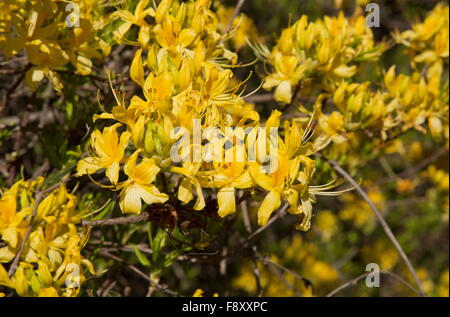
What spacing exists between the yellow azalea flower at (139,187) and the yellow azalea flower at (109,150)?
0.16 ft

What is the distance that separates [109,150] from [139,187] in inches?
6.4

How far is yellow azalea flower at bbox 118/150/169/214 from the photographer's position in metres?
1.77

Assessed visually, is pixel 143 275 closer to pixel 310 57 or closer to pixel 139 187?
pixel 139 187

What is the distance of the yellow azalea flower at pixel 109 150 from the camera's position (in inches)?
71.6

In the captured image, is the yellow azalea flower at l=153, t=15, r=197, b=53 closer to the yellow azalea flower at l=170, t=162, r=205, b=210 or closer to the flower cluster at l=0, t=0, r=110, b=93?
the flower cluster at l=0, t=0, r=110, b=93

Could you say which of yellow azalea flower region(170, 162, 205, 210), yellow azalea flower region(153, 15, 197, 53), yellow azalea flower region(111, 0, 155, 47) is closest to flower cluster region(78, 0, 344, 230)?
yellow azalea flower region(170, 162, 205, 210)

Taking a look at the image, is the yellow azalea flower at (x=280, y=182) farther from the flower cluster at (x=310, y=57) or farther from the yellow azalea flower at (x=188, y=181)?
the flower cluster at (x=310, y=57)

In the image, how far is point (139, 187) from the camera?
1819 millimetres

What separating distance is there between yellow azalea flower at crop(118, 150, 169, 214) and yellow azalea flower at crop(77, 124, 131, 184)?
5 centimetres

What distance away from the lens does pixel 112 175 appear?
1.81 m

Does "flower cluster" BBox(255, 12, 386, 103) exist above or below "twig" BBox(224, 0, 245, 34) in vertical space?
below

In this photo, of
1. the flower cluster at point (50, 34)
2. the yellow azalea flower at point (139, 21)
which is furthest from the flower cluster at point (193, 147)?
the flower cluster at point (50, 34)
